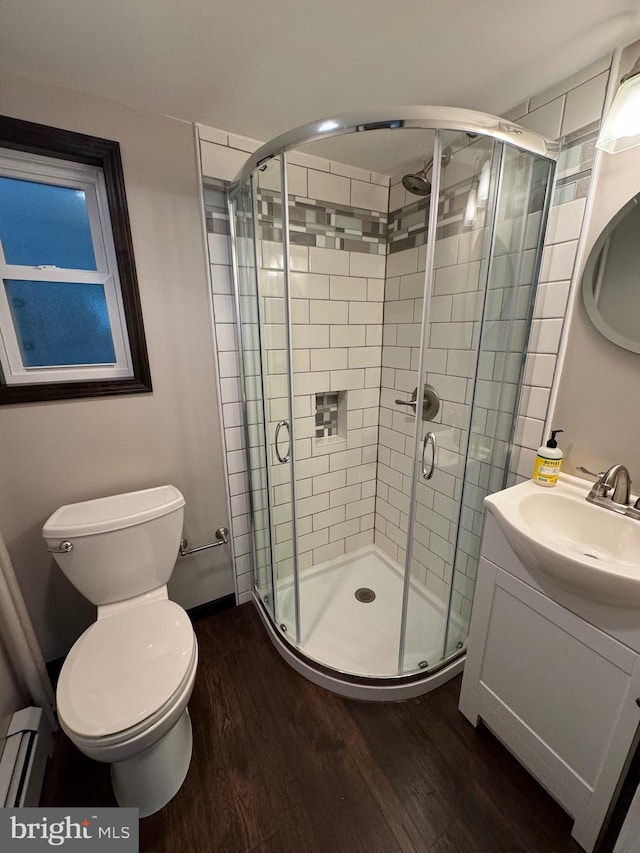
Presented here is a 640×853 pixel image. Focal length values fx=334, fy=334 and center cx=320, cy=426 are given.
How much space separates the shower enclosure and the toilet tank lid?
476mm

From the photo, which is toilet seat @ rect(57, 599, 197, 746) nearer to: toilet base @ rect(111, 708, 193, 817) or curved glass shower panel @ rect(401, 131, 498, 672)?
toilet base @ rect(111, 708, 193, 817)

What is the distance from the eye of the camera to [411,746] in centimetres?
124

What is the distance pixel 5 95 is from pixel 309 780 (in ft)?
7.97

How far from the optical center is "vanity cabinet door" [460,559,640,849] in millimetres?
876

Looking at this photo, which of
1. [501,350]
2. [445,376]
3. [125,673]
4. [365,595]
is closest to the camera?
[125,673]

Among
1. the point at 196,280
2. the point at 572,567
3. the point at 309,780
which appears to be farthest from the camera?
the point at 196,280

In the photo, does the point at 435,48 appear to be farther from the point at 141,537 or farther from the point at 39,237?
the point at 141,537

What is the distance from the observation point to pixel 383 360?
1994 millimetres

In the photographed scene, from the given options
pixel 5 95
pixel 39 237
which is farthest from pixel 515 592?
pixel 5 95

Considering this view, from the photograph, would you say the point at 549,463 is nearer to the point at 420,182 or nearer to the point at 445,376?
the point at 445,376

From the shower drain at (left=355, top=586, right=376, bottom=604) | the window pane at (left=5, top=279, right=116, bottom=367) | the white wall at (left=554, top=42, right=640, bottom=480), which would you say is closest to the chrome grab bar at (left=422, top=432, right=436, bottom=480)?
the white wall at (left=554, top=42, right=640, bottom=480)
